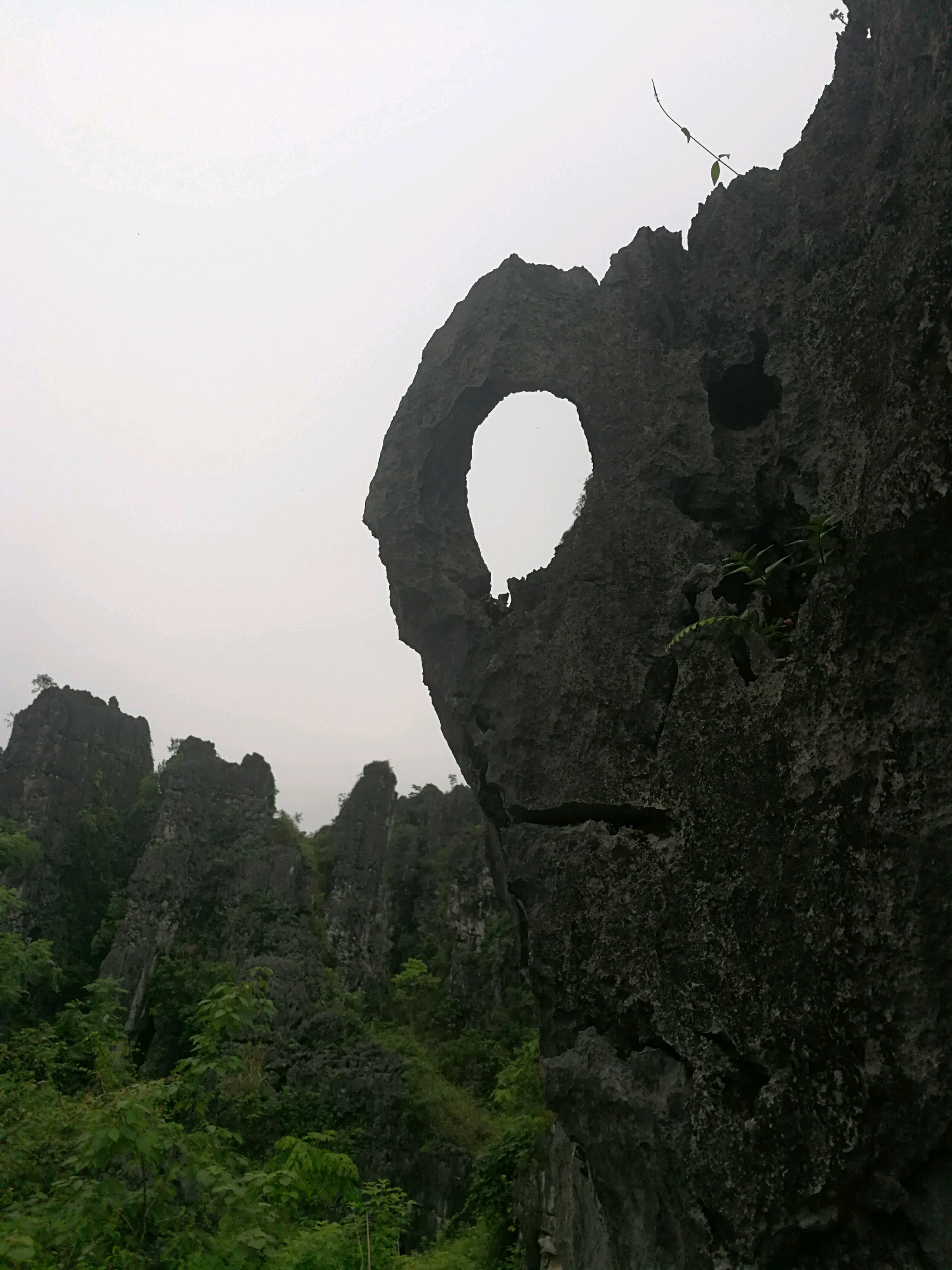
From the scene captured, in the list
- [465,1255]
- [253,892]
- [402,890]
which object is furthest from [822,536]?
[402,890]

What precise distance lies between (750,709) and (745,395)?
360 centimetres

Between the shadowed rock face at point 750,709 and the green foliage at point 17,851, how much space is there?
53.2ft

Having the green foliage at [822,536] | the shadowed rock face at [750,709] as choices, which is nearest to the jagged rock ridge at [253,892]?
the shadowed rock face at [750,709]

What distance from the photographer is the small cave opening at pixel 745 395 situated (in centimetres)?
Answer: 734

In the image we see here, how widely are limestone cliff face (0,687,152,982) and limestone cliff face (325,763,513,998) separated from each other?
646 cm

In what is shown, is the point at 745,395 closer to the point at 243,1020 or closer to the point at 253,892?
the point at 243,1020

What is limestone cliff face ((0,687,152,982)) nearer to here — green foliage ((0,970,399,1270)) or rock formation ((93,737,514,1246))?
rock formation ((93,737,514,1246))

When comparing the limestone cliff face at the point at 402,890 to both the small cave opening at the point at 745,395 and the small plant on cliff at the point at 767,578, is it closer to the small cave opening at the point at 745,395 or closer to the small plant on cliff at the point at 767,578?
the small cave opening at the point at 745,395

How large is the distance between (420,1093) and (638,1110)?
12.0 metres

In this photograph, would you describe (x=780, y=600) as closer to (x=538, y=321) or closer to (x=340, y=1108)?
(x=538, y=321)

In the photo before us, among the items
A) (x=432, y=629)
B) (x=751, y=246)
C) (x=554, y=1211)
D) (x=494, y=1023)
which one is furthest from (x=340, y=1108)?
(x=751, y=246)

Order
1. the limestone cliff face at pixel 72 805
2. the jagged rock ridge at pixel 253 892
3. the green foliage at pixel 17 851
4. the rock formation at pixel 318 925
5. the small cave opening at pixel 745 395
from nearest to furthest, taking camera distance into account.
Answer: the small cave opening at pixel 745 395 < the rock formation at pixel 318 925 < the jagged rock ridge at pixel 253 892 < the green foliage at pixel 17 851 < the limestone cliff face at pixel 72 805

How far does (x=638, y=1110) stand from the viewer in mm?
5215

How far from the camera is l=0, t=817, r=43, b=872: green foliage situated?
66.1 ft
